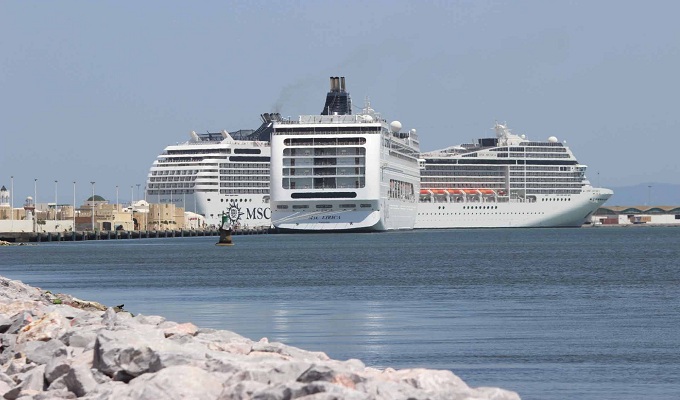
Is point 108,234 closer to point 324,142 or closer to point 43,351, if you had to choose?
point 324,142

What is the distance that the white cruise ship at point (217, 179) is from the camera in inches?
4611

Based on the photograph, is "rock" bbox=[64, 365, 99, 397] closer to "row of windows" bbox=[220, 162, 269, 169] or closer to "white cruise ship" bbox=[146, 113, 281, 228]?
"white cruise ship" bbox=[146, 113, 281, 228]

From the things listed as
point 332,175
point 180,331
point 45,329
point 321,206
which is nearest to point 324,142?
point 332,175

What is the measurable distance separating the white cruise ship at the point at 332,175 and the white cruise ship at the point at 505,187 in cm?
1834

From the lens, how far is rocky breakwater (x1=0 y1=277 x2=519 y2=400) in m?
9.78

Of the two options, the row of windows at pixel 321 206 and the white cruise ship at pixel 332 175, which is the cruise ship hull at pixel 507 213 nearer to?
the white cruise ship at pixel 332 175

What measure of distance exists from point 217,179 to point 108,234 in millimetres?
11420

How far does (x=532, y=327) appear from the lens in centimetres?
2166

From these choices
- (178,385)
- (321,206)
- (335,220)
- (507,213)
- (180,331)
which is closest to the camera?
(178,385)

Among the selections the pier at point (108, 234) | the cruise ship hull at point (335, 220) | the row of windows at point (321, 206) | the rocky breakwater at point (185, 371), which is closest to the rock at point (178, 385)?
the rocky breakwater at point (185, 371)

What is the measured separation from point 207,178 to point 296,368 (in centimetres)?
10676

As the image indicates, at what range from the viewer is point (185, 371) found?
10.4 meters

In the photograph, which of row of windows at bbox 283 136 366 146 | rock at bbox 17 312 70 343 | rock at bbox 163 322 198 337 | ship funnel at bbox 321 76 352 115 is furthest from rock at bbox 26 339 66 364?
ship funnel at bbox 321 76 352 115

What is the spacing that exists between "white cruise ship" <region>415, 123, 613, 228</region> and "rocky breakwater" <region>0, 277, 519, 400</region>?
10324 cm
